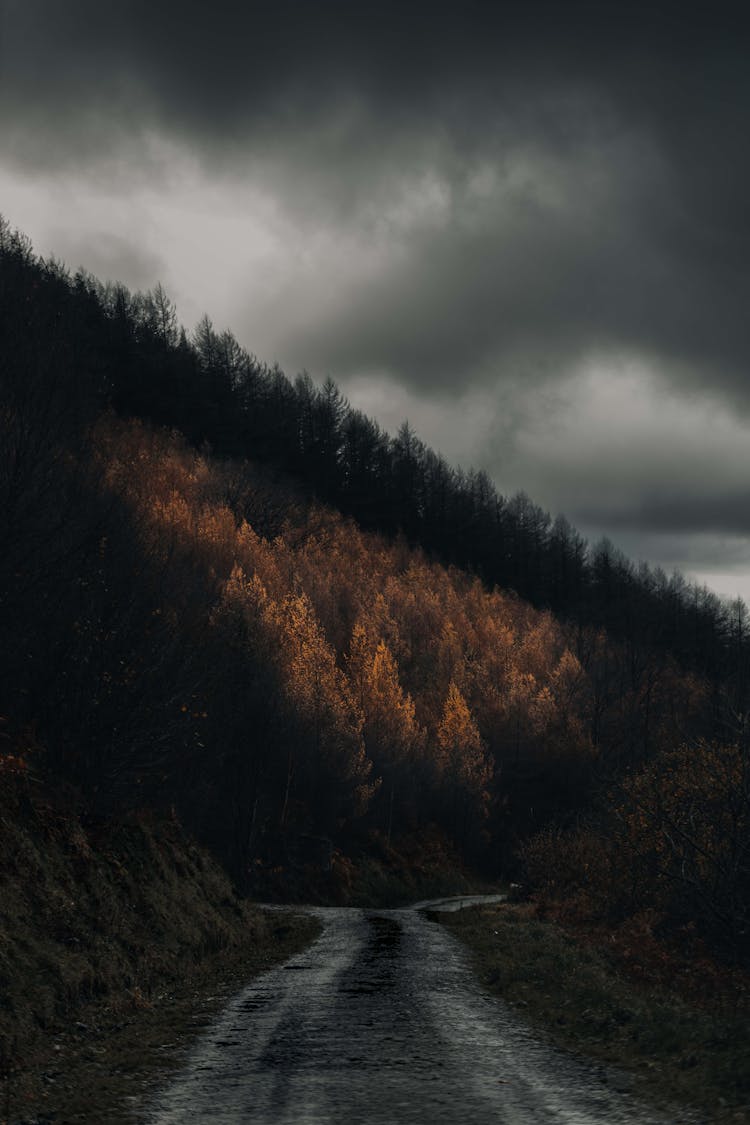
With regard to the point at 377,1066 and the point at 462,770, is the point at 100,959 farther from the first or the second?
the point at 462,770

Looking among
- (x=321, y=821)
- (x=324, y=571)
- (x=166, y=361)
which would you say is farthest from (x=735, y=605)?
(x=321, y=821)

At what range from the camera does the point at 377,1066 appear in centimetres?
1135

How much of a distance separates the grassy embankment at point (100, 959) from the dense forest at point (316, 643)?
6.31ft

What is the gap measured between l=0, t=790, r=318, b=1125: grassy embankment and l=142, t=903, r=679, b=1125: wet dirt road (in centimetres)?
80

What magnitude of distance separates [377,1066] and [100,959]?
7432 mm

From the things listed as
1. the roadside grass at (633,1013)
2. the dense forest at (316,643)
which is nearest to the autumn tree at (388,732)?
the dense forest at (316,643)

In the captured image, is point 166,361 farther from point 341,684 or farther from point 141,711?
point 141,711

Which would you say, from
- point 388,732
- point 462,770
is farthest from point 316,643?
point 462,770

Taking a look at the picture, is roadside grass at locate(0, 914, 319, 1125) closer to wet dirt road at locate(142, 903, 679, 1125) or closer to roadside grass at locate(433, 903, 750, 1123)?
wet dirt road at locate(142, 903, 679, 1125)

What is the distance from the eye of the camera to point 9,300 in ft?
97.6

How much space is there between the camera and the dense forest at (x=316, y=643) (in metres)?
23.2

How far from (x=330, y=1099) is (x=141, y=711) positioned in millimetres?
15193

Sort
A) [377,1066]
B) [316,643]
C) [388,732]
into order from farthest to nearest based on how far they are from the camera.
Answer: [388,732]
[316,643]
[377,1066]

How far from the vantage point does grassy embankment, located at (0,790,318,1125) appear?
10977 mm
